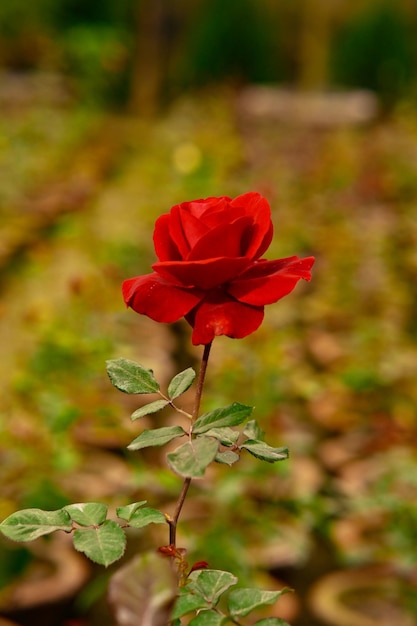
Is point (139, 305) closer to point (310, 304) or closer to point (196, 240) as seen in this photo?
point (196, 240)

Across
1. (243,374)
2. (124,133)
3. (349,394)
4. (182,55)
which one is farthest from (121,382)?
(182,55)

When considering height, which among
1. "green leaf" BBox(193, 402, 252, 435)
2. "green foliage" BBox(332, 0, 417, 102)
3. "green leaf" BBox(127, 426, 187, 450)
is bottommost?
"green foliage" BBox(332, 0, 417, 102)

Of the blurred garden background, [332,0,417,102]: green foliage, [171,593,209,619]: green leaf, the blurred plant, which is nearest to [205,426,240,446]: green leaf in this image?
the blurred plant

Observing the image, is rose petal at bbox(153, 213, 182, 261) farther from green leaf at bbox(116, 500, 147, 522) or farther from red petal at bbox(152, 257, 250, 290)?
green leaf at bbox(116, 500, 147, 522)

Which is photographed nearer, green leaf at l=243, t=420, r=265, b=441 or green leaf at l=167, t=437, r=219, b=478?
green leaf at l=167, t=437, r=219, b=478

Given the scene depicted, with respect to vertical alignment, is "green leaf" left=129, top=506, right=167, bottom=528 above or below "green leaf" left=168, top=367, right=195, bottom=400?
below

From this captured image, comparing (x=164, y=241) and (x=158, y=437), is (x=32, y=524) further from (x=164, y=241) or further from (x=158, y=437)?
(x=164, y=241)
